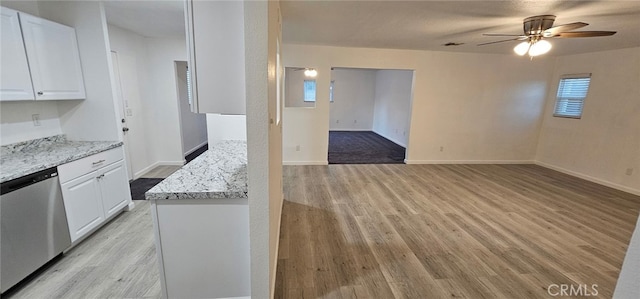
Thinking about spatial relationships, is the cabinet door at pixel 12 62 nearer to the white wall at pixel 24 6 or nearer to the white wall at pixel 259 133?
the white wall at pixel 24 6

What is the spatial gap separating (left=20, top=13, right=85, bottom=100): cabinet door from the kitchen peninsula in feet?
5.85

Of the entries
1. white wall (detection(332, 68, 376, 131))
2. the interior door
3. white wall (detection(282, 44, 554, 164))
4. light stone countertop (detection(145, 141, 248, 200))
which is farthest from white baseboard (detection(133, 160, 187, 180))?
white wall (detection(332, 68, 376, 131))

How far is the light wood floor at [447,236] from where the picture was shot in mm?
2074

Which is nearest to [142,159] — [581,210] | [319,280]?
[319,280]

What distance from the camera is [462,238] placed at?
2723 millimetres

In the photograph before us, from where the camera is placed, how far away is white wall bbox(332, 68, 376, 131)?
961 cm

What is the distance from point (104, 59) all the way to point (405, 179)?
440 cm

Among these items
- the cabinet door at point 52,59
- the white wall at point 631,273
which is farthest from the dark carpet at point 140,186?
the white wall at point 631,273

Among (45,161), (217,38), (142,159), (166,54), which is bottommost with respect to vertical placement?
(142,159)

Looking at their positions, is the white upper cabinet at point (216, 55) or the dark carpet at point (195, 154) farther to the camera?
the dark carpet at point (195, 154)

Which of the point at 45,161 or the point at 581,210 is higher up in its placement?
the point at 45,161

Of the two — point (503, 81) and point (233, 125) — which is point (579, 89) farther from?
point (233, 125)

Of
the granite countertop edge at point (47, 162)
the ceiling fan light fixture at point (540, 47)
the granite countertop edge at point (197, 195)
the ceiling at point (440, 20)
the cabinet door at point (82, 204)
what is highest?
the ceiling at point (440, 20)

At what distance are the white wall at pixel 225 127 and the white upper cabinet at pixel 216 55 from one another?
2.12m
